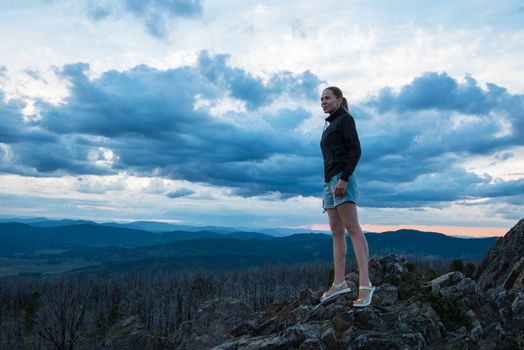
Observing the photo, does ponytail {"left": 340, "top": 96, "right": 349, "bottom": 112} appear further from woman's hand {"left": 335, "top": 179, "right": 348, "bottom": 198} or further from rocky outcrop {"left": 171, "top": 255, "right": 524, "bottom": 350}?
rocky outcrop {"left": 171, "top": 255, "right": 524, "bottom": 350}

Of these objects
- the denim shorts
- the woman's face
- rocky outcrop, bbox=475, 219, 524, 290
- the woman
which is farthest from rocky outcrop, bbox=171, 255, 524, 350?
rocky outcrop, bbox=475, 219, 524, 290

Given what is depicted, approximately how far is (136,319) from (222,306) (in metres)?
51.5

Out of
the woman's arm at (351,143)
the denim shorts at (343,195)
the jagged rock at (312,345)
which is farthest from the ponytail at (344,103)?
the jagged rock at (312,345)

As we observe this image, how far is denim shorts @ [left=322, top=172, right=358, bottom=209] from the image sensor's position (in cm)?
1171

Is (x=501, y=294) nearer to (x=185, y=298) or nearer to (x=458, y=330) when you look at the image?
(x=458, y=330)

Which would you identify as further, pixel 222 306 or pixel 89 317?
pixel 89 317

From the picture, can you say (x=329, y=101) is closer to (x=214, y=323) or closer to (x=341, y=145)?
(x=341, y=145)

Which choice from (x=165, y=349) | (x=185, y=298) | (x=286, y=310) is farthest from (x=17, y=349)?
(x=286, y=310)

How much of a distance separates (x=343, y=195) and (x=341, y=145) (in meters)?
1.32

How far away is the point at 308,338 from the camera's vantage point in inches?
437

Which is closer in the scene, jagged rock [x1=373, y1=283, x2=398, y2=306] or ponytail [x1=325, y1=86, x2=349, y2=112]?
ponytail [x1=325, y1=86, x2=349, y2=112]

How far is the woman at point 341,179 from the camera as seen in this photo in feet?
38.2

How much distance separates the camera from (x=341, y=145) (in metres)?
11.9

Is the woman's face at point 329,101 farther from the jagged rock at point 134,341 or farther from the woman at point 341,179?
the jagged rock at point 134,341
